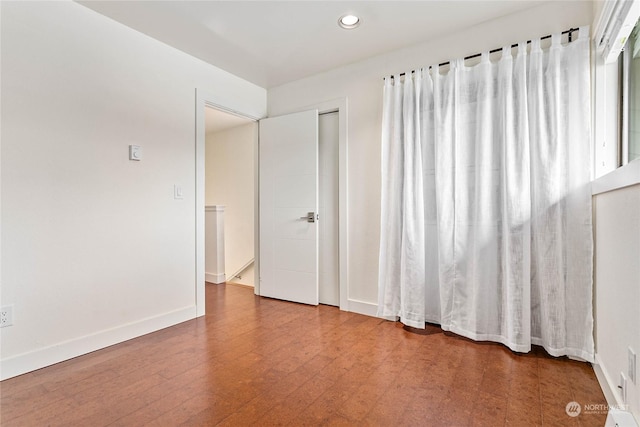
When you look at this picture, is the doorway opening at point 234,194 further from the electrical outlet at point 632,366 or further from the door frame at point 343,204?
the electrical outlet at point 632,366

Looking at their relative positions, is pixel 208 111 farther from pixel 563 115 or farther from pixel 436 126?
pixel 563 115

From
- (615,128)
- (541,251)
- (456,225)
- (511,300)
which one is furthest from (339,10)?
(511,300)

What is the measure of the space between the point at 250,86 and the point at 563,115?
289cm

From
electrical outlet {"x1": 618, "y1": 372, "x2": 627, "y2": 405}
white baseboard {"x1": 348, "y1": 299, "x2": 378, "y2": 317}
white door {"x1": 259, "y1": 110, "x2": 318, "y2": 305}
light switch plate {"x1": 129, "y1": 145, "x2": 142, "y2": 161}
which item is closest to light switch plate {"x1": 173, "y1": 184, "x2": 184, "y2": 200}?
light switch plate {"x1": 129, "y1": 145, "x2": 142, "y2": 161}

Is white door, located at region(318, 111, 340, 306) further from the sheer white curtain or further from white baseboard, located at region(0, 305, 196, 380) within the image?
white baseboard, located at region(0, 305, 196, 380)

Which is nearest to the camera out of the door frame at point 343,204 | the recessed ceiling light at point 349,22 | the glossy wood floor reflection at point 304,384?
the glossy wood floor reflection at point 304,384

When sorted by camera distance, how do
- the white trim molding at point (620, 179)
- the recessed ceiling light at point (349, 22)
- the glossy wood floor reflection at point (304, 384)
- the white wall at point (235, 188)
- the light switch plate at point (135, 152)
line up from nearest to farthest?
the white trim molding at point (620, 179)
the glossy wood floor reflection at point (304, 384)
the recessed ceiling light at point (349, 22)
the light switch plate at point (135, 152)
the white wall at point (235, 188)

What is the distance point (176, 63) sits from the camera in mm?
2777

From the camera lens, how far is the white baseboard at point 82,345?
1.89 meters

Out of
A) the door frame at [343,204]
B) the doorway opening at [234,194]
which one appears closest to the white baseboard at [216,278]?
the doorway opening at [234,194]

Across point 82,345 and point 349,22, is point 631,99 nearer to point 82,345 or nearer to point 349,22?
point 349,22

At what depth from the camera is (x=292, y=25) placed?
A: 241cm

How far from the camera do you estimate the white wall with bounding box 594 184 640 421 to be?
1.26m

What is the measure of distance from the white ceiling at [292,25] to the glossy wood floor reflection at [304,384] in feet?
7.86
